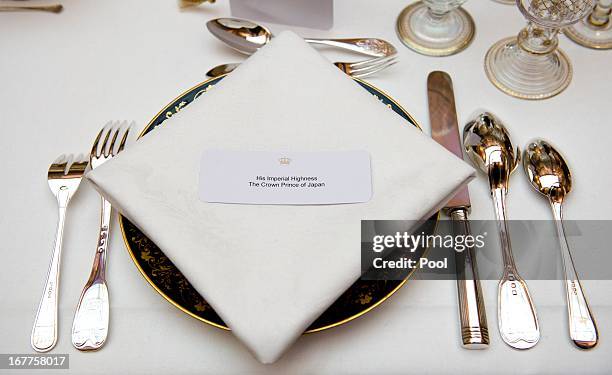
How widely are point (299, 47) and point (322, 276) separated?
0.29 meters

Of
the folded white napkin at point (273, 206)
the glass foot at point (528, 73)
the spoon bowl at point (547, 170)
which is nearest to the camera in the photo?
the folded white napkin at point (273, 206)

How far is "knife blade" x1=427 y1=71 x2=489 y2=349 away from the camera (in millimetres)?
536

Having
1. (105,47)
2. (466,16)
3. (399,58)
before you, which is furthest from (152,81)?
(466,16)

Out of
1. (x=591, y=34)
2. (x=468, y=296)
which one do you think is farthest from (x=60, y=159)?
(x=591, y=34)

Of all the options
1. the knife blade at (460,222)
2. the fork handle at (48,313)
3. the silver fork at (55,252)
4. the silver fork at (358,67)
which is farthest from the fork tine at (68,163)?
the knife blade at (460,222)

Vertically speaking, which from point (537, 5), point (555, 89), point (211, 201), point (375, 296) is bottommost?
point (375, 296)

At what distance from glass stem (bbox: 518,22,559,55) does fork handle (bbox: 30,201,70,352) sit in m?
0.69

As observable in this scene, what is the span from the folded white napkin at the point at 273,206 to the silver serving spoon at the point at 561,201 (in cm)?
16

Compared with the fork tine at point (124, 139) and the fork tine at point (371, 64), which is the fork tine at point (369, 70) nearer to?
the fork tine at point (371, 64)

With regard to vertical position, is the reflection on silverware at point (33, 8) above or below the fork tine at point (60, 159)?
above

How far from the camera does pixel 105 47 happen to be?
2.56ft

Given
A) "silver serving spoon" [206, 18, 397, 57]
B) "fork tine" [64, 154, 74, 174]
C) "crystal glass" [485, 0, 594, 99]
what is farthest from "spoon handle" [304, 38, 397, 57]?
"fork tine" [64, 154, 74, 174]

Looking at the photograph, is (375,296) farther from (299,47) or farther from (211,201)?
(299,47)

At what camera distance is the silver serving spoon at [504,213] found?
54 centimetres
